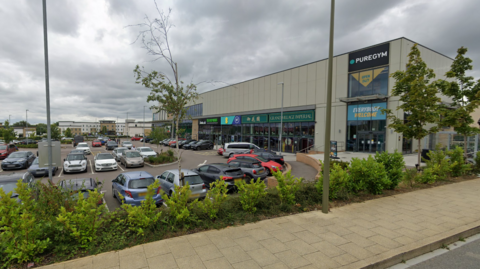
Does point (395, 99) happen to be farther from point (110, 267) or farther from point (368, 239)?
point (110, 267)

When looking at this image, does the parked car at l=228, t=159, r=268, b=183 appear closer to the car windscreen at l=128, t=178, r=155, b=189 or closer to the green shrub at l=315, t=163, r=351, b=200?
the car windscreen at l=128, t=178, r=155, b=189

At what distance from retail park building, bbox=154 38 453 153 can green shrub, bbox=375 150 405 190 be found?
13.9 metres

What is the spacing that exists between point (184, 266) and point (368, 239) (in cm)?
380

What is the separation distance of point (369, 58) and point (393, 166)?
64.2 feet

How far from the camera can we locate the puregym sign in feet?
75.0

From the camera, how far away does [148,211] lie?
16.4 feet

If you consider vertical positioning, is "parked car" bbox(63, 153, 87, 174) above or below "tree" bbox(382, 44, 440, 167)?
below

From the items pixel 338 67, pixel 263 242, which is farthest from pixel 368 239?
pixel 338 67

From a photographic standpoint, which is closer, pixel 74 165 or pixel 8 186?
pixel 8 186

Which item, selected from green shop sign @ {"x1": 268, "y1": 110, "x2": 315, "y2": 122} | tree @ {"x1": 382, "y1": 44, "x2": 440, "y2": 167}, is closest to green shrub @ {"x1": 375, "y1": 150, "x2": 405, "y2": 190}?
tree @ {"x1": 382, "y1": 44, "x2": 440, "y2": 167}

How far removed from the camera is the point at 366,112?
24391 mm

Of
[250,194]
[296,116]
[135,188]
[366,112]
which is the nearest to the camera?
[250,194]

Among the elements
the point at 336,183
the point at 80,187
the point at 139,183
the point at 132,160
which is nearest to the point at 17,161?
the point at 132,160

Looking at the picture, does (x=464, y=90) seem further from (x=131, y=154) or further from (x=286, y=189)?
(x=131, y=154)
